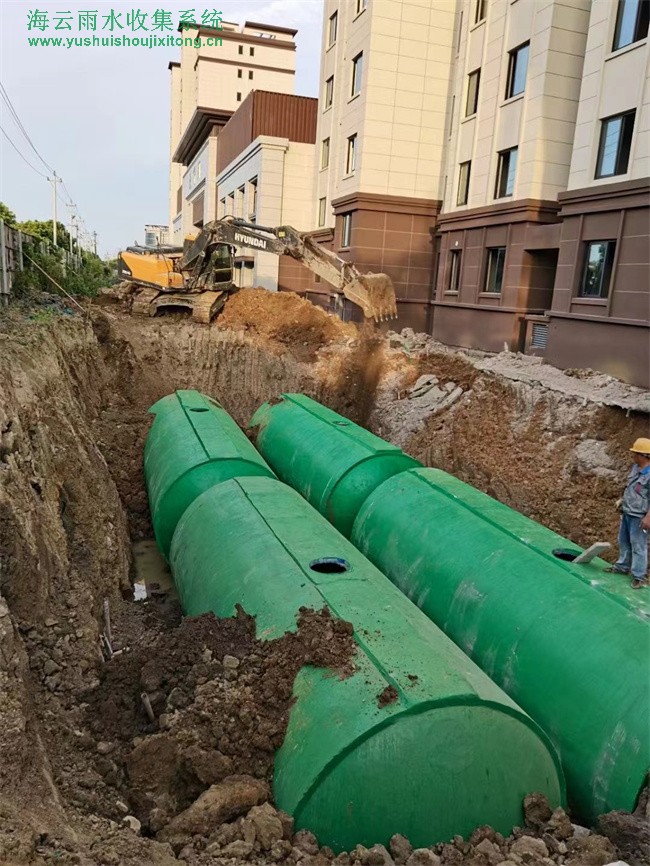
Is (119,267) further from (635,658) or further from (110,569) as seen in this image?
(635,658)

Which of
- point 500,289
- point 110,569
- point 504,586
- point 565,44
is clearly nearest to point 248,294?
point 500,289

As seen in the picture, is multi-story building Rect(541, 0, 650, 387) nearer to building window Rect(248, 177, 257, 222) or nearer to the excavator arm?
the excavator arm

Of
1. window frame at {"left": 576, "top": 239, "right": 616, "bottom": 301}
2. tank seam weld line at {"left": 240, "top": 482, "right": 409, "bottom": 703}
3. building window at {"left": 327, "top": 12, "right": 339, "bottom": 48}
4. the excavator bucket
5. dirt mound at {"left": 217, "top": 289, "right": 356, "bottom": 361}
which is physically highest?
building window at {"left": 327, "top": 12, "right": 339, "bottom": 48}

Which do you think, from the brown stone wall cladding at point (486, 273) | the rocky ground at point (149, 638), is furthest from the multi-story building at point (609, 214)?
the brown stone wall cladding at point (486, 273)

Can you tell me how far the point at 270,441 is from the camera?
39.3 feet

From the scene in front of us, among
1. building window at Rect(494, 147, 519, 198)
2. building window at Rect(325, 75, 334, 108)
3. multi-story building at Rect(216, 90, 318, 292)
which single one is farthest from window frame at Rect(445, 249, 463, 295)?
multi-story building at Rect(216, 90, 318, 292)

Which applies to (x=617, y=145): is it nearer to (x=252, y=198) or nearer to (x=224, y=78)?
(x=252, y=198)

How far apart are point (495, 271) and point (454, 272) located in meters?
Answer: 2.22

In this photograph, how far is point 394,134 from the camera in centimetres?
2055

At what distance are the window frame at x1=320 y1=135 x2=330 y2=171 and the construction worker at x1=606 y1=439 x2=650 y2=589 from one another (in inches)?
845

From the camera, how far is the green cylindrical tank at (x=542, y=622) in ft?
15.5

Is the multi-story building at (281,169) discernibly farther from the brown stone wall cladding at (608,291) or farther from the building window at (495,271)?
the brown stone wall cladding at (608,291)

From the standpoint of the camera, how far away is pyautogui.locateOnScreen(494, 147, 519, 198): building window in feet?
56.5

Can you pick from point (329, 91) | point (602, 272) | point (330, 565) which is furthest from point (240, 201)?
point (330, 565)
